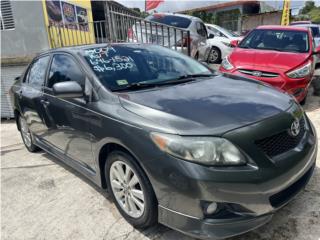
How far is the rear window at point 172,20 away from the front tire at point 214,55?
111 inches

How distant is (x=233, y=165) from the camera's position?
2.16 meters

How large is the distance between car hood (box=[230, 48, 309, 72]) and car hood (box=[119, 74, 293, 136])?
272cm

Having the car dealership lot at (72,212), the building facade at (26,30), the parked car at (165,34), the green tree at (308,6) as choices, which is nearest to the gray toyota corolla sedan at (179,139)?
the car dealership lot at (72,212)

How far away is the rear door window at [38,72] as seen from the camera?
4.12 metres

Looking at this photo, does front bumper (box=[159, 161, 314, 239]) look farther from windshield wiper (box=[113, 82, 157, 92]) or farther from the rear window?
the rear window

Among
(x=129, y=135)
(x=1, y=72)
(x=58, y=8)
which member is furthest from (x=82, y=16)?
(x=129, y=135)

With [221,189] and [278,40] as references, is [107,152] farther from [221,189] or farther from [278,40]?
[278,40]

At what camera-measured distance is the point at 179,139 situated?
7.29ft

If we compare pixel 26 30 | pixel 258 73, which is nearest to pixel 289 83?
pixel 258 73

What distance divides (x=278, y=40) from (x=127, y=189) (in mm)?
5391

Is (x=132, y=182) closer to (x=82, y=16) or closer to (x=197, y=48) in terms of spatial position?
(x=197, y=48)

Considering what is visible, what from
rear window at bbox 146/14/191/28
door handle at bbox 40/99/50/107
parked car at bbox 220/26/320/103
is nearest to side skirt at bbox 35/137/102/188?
door handle at bbox 40/99/50/107

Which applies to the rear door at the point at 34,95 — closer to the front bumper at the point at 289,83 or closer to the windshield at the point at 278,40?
the front bumper at the point at 289,83

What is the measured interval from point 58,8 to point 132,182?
836 cm
